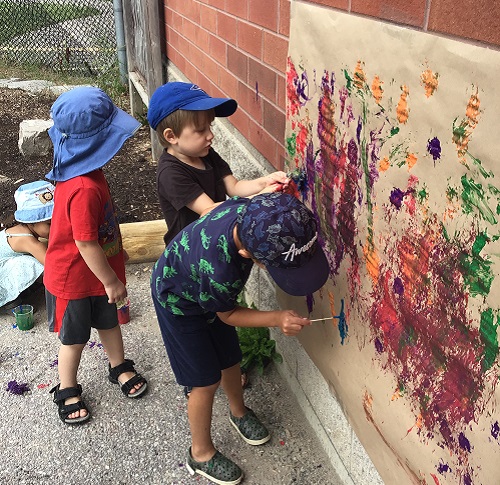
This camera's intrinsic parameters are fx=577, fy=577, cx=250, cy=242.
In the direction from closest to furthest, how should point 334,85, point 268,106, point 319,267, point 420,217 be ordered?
point 420,217 < point 319,267 < point 334,85 < point 268,106

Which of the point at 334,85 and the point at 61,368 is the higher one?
the point at 334,85

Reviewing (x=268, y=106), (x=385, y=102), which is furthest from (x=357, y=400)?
(x=268, y=106)

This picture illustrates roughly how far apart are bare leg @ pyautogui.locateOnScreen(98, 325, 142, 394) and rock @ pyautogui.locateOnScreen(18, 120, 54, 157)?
12.4 feet

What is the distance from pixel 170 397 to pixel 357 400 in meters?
1.18

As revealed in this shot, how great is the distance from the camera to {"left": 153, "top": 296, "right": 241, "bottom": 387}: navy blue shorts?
2.18 metres

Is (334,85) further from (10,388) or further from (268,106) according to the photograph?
(10,388)

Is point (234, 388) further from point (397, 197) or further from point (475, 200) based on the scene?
point (475, 200)

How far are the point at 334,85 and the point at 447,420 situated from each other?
105 cm

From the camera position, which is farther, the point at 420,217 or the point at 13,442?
the point at 13,442

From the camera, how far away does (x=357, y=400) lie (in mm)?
2018

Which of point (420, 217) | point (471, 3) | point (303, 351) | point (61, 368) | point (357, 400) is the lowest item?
point (61, 368)

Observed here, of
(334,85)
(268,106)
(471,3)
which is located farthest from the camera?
(268,106)

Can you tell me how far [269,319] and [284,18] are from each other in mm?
1157

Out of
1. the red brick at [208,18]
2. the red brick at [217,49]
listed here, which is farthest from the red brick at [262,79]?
the red brick at [208,18]
